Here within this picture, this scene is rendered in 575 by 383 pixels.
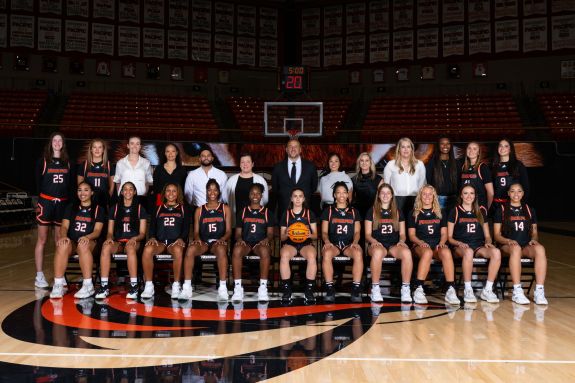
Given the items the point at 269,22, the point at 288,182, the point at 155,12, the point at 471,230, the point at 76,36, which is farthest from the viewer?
the point at 269,22

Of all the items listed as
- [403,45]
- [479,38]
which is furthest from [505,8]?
[403,45]

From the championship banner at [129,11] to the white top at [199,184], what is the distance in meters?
14.2

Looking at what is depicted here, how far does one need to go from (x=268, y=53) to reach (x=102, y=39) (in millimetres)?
5319

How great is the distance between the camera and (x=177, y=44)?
66.4 feet

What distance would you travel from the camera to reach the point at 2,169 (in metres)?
15.8

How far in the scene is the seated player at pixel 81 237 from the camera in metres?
6.27

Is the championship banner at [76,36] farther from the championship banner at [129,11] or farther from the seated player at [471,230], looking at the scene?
the seated player at [471,230]

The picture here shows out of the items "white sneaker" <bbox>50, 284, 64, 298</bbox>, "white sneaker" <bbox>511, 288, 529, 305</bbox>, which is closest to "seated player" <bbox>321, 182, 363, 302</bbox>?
"white sneaker" <bbox>511, 288, 529, 305</bbox>

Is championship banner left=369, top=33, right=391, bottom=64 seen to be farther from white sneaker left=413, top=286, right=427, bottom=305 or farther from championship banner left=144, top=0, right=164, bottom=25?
white sneaker left=413, top=286, right=427, bottom=305

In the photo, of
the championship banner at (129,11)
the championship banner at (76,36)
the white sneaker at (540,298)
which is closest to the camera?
the white sneaker at (540,298)

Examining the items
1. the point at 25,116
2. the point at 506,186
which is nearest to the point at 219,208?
the point at 506,186

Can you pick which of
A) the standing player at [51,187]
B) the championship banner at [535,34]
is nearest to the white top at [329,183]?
the standing player at [51,187]

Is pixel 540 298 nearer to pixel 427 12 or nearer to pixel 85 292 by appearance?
pixel 85 292

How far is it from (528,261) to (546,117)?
12955 millimetres
